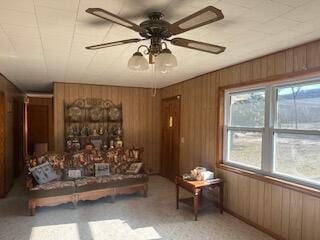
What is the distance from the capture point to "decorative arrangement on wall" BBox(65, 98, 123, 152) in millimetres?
5734

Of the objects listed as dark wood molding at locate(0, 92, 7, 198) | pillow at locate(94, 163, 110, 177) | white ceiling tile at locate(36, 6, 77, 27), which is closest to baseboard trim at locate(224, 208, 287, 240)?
pillow at locate(94, 163, 110, 177)

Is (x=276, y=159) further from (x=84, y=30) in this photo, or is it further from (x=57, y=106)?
(x=57, y=106)

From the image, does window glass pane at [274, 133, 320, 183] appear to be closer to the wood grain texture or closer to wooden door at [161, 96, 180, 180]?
wooden door at [161, 96, 180, 180]

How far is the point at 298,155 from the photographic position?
299 centimetres

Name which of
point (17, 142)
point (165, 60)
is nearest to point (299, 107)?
point (165, 60)

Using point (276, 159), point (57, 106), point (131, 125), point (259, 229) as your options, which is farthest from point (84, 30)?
point (131, 125)

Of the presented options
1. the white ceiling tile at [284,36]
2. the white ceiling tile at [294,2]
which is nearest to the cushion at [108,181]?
the white ceiling tile at [284,36]

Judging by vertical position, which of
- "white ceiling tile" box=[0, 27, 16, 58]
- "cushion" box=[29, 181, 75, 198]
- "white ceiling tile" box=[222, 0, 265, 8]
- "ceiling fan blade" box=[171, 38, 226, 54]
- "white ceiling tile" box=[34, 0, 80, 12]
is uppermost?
"white ceiling tile" box=[34, 0, 80, 12]

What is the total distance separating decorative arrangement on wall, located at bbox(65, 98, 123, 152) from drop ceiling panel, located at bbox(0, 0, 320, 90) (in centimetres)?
199

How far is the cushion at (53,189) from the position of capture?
380 centimetres

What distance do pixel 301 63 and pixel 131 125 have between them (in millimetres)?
4258

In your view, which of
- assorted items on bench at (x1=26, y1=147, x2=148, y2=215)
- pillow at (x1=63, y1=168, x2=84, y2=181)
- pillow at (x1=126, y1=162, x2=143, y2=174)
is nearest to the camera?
assorted items on bench at (x1=26, y1=147, x2=148, y2=215)

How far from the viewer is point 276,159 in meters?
3.27

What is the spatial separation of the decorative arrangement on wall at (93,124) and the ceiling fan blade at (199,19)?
4516 millimetres
